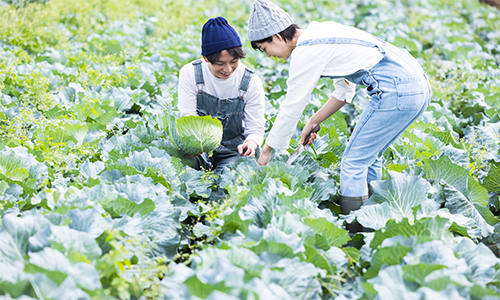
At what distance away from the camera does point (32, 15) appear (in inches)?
258

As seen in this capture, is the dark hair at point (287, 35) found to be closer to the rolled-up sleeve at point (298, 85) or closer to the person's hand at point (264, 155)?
the rolled-up sleeve at point (298, 85)

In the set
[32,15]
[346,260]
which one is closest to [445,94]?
[346,260]

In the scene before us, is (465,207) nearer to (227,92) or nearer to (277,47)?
(277,47)

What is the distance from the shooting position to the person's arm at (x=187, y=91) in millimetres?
3145

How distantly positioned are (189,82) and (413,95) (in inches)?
65.6

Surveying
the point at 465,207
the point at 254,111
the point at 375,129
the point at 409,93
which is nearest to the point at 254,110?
the point at 254,111

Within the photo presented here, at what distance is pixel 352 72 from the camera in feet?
7.72

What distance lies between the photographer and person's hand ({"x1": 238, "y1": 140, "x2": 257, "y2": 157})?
2910mm

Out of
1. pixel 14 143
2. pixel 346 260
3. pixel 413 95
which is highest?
pixel 413 95

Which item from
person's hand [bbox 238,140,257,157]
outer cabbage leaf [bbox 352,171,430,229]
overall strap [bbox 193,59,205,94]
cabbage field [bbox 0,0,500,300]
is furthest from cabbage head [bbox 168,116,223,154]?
outer cabbage leaf [bbox 352,171,430,229]

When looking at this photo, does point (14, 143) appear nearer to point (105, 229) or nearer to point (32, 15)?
point (105, 229)

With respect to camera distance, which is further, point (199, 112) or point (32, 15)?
point (32, 15)

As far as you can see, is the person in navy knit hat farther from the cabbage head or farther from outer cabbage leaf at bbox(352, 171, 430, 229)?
outer cabbage leaf at bbox(352, 171, 430, 229)

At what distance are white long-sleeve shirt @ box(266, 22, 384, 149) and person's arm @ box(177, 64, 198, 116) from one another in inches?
39.1
